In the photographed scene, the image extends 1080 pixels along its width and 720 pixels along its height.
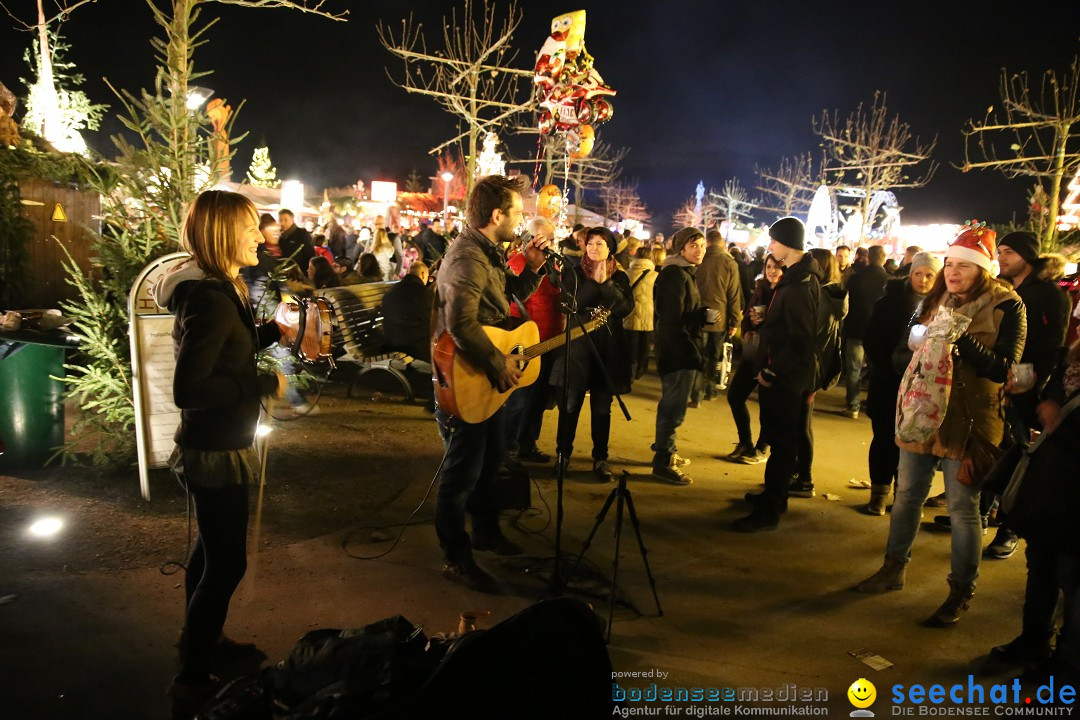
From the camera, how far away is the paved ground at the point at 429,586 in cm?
335

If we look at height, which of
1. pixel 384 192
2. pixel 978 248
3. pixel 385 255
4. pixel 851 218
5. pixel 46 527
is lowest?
pixel 46 527

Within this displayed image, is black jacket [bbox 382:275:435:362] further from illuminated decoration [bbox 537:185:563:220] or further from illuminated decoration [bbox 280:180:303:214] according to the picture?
illuminated decoration [bbox 280:180:303:214]

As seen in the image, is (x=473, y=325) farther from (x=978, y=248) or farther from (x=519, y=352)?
(x=978, y=248)

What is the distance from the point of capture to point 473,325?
3.85 meters

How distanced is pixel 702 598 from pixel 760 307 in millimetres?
2902

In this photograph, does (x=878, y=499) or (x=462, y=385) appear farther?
(x=878, y=499)

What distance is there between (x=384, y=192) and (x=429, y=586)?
43928 mm

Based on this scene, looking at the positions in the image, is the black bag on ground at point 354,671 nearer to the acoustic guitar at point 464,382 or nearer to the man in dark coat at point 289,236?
the acoustic guitar at point 464,382

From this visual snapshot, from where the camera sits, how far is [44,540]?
4.45 meters

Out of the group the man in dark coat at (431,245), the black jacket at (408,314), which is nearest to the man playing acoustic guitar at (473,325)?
the black jacket at (408,314)

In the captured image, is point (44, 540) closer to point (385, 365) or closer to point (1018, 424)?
point (385, 365)

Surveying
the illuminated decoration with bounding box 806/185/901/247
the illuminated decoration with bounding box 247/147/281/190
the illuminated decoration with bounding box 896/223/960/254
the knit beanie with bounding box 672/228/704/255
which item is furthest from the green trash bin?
the illuminated decoration with bounding box 247/147/281/190

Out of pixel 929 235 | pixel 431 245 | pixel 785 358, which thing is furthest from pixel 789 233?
pixel 929 235

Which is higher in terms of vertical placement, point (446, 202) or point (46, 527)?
point (446, 202)
